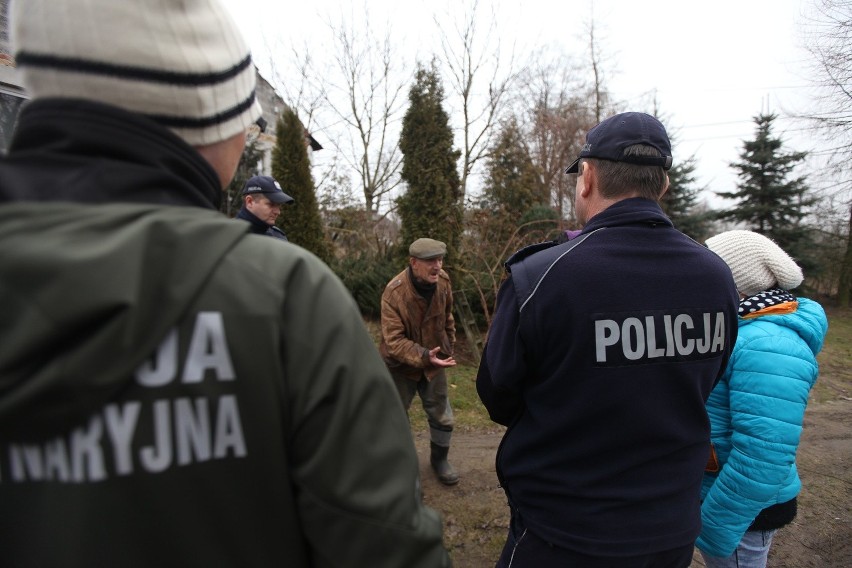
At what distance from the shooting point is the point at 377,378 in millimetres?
780

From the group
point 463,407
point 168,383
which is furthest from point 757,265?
point 463,407

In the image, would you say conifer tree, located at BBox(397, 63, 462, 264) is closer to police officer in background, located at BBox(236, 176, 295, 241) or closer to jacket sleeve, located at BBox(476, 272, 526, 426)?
police officer in background, located at BBox(236, 176, 295, 241)

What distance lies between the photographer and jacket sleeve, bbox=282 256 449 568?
729 millimetres

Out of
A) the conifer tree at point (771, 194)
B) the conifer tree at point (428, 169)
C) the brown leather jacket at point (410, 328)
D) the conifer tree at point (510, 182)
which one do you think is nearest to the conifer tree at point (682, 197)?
the conifer tree at point (771, 194)

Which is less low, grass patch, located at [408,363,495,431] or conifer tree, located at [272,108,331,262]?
conifer tree, located at [272,108,331,262]

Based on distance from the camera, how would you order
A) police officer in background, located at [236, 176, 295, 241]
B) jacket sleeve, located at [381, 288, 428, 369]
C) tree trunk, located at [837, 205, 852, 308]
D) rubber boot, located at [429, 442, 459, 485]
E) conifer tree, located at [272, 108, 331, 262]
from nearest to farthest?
jacket sleeve, located at [381, 288, 428, 369] < rubber boot, located at [429, 442, 459, 485] < police officer in background, located at [236, 176, 295, 241] < conifer tree, located at [272, 108, 331, 262] < tree trunk, located at [837, 205, 852, 308]

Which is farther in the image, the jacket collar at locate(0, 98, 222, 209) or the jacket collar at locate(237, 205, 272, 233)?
the jacket collar at locate(237, 205, 272, 233)

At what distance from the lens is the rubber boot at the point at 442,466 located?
3.91 m

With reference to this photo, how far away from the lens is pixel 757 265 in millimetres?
2031

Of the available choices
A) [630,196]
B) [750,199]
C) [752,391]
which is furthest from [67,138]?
[750,199]

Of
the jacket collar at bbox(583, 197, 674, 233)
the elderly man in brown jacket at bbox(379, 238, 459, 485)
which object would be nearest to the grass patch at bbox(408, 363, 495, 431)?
the elderly man in brown jacket at bbox(379, 238, 459, 485)

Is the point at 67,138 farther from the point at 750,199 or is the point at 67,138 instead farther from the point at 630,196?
the point at 750,199

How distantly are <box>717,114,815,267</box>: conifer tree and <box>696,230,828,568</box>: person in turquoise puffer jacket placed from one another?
53.0ft

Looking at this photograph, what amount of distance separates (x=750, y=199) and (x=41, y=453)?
63.9 feet
